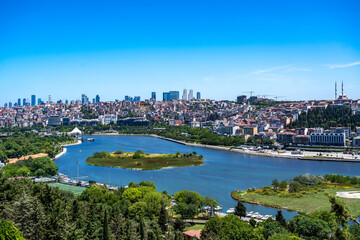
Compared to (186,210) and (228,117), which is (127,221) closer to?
(186,210)

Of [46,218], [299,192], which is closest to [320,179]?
[299,192]

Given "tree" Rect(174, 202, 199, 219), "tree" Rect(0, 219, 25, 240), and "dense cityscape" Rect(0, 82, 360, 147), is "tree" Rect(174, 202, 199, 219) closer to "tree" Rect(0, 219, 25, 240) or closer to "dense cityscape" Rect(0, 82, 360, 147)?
"tree" Rect(0, 219, 25, 240)

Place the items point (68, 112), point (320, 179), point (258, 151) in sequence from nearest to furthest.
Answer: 1. point (320, 179)
2. point (258, 151)
3. point (68, 112)

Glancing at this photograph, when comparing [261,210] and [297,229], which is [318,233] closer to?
[297,229]

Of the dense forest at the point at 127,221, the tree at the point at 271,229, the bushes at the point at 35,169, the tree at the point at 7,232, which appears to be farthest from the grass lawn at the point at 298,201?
the bushes at the point at 35,169

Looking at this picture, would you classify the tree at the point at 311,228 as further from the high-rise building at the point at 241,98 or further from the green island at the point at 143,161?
the high-rise building at the point at 241,98

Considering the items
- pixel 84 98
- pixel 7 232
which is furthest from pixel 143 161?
pixel 84 98

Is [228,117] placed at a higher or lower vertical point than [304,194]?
higher
